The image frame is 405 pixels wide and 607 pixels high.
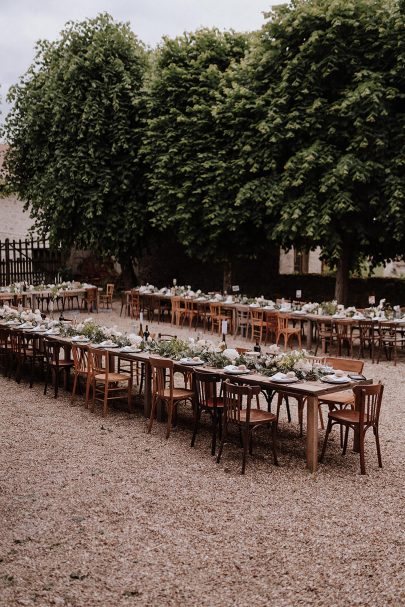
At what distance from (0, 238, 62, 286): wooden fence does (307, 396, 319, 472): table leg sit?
70.5 ft

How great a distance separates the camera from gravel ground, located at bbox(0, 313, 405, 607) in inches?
190

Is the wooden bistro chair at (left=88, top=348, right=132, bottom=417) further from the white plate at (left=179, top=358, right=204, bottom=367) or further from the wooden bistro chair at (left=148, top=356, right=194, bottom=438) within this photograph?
the white plate at (left=179, top=358, right=204, bottom=367)

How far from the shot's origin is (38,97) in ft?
81.6

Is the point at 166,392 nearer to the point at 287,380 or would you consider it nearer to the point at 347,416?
the point at 287,380

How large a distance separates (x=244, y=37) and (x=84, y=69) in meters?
6.04

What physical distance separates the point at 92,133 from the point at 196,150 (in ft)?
15.4

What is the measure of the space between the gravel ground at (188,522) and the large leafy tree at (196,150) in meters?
12.7

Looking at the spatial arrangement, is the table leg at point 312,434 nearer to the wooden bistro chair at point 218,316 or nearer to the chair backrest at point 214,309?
the wooden bistro chair at point 218,316

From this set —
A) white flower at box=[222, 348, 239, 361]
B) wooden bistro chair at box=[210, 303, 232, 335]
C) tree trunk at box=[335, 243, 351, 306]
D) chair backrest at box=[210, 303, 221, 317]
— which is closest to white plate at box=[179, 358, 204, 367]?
white flower at box=[222, 348, 239, 361]

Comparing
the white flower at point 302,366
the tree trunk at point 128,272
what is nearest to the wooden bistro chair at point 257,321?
the white flower at point 302,366

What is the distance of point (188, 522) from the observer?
5977mm

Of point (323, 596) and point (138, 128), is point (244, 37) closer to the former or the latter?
point (138, 128)

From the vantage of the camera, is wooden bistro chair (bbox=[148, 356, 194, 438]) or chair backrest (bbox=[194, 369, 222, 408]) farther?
wooden bistro chair (bbox=[148, 356, 194, 438])

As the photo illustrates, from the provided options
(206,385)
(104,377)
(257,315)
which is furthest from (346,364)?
(257,315)
